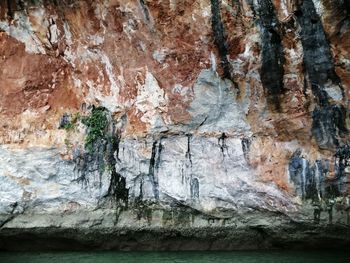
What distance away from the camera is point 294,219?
6363 mm

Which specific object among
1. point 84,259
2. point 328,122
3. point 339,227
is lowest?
point 84,259

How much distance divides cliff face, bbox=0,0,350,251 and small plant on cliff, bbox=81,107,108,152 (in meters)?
0.01

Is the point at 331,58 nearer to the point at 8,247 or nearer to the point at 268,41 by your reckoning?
the point at 268,41

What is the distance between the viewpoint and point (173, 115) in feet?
22.3

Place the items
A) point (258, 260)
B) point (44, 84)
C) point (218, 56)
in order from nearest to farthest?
point (258, 260), point (218, 56), point (44, 84)

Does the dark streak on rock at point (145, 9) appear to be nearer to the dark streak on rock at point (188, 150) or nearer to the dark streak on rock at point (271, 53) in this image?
the dark streak on rock at point (271, 53)

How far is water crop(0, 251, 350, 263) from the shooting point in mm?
6172

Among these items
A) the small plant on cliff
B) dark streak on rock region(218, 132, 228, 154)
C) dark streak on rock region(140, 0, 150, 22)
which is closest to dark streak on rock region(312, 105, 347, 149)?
dark streak on rock region(218, 132, 228, 154)

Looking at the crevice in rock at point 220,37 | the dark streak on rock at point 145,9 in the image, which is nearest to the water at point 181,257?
the crevice in rock at point 220,37

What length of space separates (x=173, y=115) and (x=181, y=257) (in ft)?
6.26

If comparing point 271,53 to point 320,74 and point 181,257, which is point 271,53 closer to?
point 320,74

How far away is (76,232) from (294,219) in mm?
2894

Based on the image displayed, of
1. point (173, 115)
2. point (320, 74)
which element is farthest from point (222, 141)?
point (320, 74)

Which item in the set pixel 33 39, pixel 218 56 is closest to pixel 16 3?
pixel 33 39
